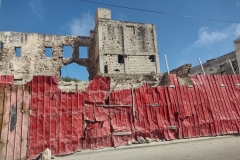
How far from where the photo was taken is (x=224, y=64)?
93.1 feet

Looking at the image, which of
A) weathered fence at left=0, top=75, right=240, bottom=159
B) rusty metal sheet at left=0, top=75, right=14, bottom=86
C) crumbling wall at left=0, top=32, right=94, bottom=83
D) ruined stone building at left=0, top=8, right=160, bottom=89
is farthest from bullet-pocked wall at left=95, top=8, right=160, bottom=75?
rusty metal sheet at left=0, top=75, right=14, bottom=86

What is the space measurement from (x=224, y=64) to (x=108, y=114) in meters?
25.3

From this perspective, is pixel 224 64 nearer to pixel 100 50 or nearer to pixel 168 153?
pixel 100 50

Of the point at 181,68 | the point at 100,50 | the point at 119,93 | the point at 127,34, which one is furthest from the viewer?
the point at 127,34

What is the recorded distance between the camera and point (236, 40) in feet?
85.0

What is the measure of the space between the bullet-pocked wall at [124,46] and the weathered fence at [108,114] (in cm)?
1386

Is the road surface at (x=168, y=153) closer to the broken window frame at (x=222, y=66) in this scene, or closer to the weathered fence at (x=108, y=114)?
the weathered fence at (x=108, y=114)

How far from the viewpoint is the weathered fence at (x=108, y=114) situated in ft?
23.4

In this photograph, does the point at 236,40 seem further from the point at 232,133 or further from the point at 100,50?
the point at 232,133

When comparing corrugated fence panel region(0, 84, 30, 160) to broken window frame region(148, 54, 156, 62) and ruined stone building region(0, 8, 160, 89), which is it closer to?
ruined stone building region(0, 8, 160, 89)

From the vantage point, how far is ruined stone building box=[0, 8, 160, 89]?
2381 cm

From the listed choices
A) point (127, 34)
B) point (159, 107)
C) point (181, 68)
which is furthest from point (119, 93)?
point (127, 34)

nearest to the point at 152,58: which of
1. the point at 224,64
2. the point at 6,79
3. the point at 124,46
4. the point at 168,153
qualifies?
the point at 124,46

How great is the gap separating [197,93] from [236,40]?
65.7 ft
